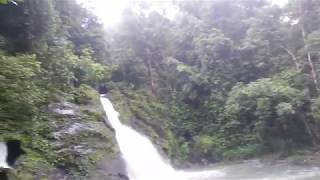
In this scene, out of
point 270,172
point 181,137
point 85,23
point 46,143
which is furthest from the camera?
point 181,137

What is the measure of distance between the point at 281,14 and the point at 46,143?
1566 cm

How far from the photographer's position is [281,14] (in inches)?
934

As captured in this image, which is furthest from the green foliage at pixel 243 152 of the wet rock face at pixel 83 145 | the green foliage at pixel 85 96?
the wet rock face at pixel 83 145

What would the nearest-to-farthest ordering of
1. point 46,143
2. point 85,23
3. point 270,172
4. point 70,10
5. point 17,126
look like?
1. point 17,126
2. point 46,143
3. point 270,172
4. point 70,10
5. point 85,23

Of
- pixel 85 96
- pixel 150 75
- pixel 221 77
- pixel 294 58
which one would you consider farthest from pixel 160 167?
pixel 150 75

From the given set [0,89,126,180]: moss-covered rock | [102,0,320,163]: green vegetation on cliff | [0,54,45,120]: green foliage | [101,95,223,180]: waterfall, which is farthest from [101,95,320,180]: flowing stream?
[0,54,45,120]: green foliage

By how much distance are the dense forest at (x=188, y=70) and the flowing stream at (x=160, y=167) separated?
1.41 metres

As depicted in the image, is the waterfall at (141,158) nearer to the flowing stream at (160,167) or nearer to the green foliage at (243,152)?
the flowing stream at (160,167)

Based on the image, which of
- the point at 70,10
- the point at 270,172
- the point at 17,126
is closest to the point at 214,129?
the point at 270,172

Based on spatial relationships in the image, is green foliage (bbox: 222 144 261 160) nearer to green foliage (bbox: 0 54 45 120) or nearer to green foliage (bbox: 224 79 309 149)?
green foliage (bbox: 224 79 309 149)

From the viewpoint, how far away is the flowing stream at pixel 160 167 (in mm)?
15594

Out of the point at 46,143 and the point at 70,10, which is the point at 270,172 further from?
the point at 70,10

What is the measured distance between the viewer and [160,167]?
62.0ft

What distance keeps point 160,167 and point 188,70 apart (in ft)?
28.9
